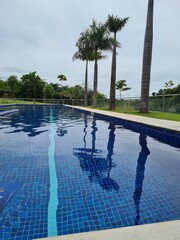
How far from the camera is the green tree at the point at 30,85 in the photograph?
37259mm

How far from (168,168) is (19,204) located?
222cm

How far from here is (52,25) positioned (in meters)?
11.3

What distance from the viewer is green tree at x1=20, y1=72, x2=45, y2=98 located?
37259 mm

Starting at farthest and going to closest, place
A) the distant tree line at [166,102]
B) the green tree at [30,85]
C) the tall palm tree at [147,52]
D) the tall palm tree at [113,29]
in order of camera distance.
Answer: the green tree at [30,85], the tall palm tree at [113,29], the distant tree line at [166,102], the tall palm tree at [147,52]

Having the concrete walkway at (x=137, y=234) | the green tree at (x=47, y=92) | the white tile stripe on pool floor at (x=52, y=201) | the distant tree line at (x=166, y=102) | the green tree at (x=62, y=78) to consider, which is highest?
the green tree at (x=62, y=78)

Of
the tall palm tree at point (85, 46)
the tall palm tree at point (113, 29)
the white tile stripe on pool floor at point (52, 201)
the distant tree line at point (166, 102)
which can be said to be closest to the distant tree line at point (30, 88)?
the tall palm tree at point (85, 46)

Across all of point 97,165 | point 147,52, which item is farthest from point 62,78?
point 97,165

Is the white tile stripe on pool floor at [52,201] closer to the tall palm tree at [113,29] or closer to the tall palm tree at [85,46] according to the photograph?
the tall palm tree at [113,29]

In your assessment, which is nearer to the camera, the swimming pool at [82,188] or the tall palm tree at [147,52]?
the swimming pool at [82,188]

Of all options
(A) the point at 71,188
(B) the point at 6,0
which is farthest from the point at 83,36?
(A) the point at 71,188

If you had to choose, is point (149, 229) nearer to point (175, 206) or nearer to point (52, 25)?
point (175, 206)

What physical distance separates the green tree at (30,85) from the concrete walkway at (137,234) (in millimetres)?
38529

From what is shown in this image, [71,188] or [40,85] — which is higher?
[40,85]

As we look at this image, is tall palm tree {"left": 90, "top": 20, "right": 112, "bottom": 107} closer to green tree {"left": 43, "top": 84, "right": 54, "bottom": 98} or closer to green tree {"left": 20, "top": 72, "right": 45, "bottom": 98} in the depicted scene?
green tree {"left": 43, "top": 84, "right": 54, "bottom": 98}
